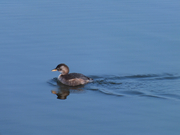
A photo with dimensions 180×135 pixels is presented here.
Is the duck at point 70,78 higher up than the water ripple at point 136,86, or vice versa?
the duck at point 70,78

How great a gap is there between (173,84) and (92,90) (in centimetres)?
273

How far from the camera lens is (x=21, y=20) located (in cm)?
2283

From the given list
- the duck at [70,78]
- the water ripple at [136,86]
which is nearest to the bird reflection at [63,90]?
the water ripple at [136,86]

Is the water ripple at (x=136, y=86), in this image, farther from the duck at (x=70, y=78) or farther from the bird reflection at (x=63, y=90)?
the duck at (x=70, y=78)

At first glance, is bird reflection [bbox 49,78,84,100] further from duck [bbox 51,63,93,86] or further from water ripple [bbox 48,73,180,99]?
duck [bbox 51,63,93,86]

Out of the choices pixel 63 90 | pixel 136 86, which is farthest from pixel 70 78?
pixel 136 86

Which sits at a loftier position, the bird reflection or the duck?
the duck

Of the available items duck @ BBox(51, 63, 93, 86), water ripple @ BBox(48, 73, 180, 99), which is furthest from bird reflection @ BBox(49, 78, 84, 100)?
duck @ BBox(51, 63, 93, 86)

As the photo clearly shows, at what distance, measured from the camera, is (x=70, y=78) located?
1427 cm

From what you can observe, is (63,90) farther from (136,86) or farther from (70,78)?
(136,86)

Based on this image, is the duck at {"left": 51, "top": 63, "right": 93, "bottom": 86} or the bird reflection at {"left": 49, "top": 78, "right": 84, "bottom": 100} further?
the duck at {"left": 51, "top": 63, "right": 93, "bottom": 86}

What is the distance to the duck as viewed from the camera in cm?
1402

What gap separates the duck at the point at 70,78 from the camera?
46.0ft

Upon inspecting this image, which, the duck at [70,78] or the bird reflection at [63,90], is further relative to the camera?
the duck at [70,78]
